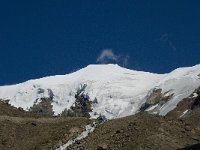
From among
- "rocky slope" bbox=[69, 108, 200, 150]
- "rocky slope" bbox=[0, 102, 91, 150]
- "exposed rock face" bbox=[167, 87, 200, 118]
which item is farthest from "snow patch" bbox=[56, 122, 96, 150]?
"exposed rock face" bbox=[167, 87, 200, 118]

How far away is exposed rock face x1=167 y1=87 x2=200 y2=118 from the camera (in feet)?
439

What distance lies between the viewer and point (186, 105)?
14100 centimetres

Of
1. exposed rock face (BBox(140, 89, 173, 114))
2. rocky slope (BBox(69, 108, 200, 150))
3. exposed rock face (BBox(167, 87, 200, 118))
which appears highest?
exposed rock face (BBox(140, 89, 173, 114))

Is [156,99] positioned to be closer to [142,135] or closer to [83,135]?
[83,135]

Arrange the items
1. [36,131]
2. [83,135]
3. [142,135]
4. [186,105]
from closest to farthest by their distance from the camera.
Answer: [142,135] < [83,135] < [36,131] < [186,105]

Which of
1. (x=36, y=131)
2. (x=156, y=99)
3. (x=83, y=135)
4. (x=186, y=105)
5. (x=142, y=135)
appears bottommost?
(x=142, y=135)

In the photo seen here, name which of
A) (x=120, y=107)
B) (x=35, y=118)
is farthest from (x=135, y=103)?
(x=35, y=118)

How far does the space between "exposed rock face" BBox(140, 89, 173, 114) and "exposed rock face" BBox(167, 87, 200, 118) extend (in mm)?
9812

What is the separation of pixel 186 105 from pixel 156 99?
29982mm

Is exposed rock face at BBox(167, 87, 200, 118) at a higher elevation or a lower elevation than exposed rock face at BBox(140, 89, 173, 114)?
lower

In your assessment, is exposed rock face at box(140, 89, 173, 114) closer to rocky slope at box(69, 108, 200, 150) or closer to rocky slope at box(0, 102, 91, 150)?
rocky slope at box(0, 102, 91, 150)

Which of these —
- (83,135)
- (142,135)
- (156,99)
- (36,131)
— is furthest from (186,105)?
(142,135)

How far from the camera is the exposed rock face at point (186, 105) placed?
134 m

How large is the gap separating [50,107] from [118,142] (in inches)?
5842
